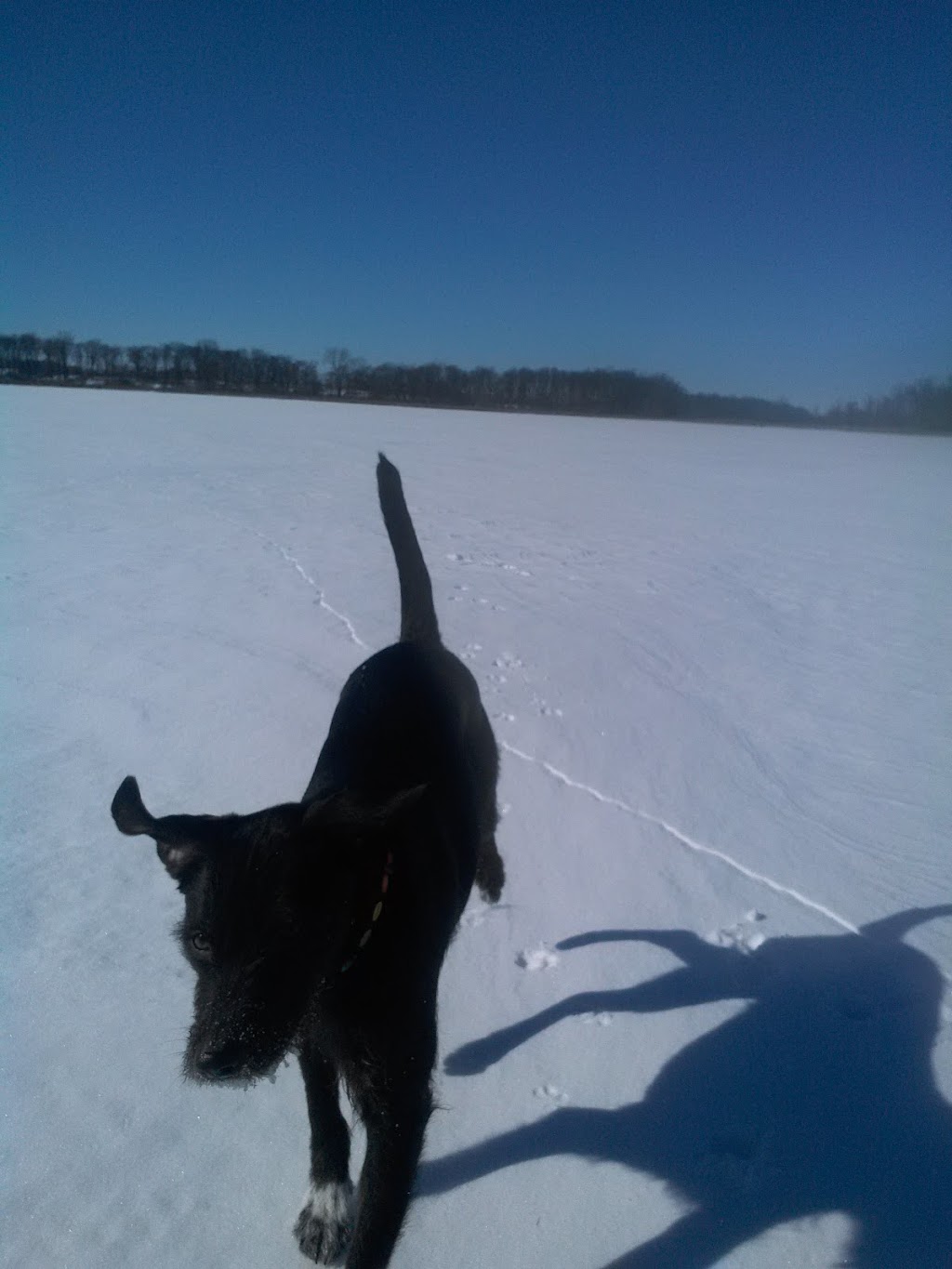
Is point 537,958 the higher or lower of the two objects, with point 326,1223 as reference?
higher

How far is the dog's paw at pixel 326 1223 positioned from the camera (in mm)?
1847

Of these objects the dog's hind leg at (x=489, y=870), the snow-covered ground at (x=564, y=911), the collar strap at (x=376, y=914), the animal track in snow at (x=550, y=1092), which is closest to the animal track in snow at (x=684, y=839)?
the snow-covered ground at (x=564, y=911)

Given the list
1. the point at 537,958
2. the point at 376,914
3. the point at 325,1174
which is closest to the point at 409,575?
the point at 537,958

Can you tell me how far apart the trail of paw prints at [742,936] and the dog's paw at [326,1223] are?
1.52 metres

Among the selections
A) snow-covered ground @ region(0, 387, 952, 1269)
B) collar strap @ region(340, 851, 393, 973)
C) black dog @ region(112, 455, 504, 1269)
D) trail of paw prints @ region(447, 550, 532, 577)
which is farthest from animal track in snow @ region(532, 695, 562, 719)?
trail of paw prints @ region(447, 550, 532, 577)

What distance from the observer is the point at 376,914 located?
182 cm

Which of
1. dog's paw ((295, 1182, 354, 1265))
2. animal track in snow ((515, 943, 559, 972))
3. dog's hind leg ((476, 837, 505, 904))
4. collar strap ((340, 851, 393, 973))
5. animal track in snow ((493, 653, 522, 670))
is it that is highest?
collar strap ((340, 851, 393, 973))

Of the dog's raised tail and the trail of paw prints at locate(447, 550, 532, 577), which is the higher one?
the dog's raised tail

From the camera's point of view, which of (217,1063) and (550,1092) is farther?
(550,1092)

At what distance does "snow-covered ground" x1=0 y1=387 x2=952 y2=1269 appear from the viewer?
6.27ft

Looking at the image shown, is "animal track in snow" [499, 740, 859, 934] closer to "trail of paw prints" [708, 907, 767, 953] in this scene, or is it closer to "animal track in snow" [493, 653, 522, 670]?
"trail of paw prints" [708, 907, 767, 953]

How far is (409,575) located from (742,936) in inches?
77.1

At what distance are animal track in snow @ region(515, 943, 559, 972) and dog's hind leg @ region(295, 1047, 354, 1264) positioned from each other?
871 millimetres

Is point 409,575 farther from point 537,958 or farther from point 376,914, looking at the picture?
point 376,914
